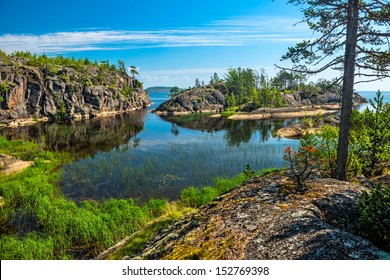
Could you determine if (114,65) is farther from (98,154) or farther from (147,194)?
(147,194)

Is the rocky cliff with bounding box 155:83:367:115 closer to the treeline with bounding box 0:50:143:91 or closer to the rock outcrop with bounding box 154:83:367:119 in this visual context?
the rock outcrop with bounding box 154:83:367:119

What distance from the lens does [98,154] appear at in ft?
119

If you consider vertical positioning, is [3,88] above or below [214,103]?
above

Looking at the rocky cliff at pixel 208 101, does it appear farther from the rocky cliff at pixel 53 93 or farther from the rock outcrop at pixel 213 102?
the rocky cliff at pixel 53 93

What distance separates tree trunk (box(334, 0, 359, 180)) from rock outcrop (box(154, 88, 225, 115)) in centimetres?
9940

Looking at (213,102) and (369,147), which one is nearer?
(369,147)

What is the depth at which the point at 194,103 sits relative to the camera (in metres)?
119

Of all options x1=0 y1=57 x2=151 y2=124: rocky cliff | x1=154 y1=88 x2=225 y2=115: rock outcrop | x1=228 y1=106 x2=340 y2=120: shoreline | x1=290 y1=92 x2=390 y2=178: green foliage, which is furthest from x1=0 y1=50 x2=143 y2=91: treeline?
x1=290 y1=92 x2=390 y2=178: green foliage

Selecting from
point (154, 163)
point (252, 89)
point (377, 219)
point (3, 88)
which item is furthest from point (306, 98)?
point (377, 219)

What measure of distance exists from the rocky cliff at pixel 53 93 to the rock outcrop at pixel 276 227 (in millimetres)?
82723

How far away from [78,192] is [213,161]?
14702 mm

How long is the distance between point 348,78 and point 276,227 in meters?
8.02

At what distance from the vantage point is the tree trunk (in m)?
11.0

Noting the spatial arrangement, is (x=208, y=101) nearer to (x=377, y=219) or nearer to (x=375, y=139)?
(x=375, y=139)
